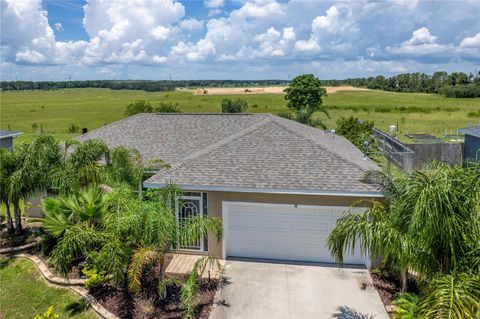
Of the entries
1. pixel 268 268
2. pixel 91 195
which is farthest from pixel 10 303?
pixel 268 268

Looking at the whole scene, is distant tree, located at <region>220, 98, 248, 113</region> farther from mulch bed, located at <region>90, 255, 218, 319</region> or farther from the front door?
mulch bed, located at <region>90, 255, 218, 319</region>

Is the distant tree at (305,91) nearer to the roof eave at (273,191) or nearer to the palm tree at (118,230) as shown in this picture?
the roof eave at (273,191)

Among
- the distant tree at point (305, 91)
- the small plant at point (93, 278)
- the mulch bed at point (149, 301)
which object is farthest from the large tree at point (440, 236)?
the distant tree at point (305, 91)

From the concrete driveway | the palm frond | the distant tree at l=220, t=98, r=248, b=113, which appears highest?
the distant tree at l=220, t=98, r=248, b=113

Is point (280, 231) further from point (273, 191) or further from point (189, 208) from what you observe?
point (189, 208)

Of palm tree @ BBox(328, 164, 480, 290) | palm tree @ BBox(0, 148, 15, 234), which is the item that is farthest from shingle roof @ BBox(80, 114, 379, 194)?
palm tree @ BBox(0, 148, 15, 234)

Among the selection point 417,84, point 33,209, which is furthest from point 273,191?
point 417,84
